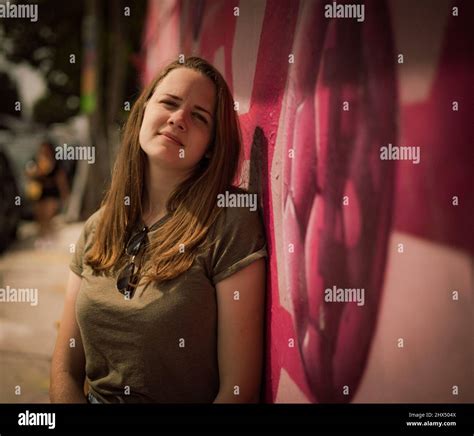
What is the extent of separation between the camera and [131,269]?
61.2 inches

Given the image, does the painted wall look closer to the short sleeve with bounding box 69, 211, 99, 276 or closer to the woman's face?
the woman's face

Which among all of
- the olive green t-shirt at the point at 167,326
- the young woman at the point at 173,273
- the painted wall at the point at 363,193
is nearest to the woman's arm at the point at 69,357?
the young woman at the point at 173,273

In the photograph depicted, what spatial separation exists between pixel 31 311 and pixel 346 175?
1.34 m

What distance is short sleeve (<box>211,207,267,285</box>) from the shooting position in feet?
4.83

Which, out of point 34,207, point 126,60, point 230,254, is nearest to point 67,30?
point 126,60

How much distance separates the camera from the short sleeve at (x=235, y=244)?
147 cm

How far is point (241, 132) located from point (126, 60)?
103 cm

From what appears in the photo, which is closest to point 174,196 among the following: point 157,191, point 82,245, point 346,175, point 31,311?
point 157,191

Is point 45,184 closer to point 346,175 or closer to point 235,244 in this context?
point 235,244

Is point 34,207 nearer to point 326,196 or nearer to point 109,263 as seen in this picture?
point 109,263

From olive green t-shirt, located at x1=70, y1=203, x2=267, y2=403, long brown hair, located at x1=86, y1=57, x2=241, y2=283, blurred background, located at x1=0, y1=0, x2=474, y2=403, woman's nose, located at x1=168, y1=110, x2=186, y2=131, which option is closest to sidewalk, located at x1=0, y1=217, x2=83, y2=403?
blurred background, located at x1=0, y1=0, x2=474, y2=403

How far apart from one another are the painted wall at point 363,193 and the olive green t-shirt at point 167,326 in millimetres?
131

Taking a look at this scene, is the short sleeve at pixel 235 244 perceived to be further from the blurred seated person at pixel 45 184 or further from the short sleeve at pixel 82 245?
the blurred seated person at pixel 45 184

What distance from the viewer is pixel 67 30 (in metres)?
2.19
